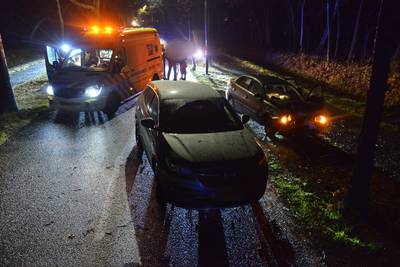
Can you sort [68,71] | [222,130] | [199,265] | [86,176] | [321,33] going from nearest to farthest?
[199,265]
[222,130]
[86,176]
[68,71]
[321,33]

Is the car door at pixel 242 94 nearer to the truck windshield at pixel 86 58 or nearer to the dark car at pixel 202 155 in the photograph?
the dark car at pixel 202 155

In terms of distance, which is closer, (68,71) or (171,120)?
(171,120)

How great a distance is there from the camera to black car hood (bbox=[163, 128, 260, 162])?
5594mm

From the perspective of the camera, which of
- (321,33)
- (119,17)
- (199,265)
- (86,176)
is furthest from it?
(119,17)

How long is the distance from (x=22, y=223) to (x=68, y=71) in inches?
263

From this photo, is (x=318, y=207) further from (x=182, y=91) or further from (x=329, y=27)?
(x=329, y=27)

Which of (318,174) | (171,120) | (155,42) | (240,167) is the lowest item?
(318,174)

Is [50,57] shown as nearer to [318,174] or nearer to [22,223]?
[22,223]

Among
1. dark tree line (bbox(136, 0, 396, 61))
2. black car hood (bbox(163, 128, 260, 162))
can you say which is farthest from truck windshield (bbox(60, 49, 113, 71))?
dark tree line (bbox(136, 0, 396, 61))

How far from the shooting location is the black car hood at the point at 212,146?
5594 mm

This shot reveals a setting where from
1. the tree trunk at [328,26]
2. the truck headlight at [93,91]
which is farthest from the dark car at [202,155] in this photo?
the tree trunk at [328,26]

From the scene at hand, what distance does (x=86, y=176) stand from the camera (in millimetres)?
7219

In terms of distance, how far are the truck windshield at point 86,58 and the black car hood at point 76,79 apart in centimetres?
45

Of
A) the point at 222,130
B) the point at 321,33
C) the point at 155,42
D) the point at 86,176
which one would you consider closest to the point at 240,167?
the point at 222,130
